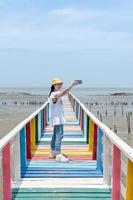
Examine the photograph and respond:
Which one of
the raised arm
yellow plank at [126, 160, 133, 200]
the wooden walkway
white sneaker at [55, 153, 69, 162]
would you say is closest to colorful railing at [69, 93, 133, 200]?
yellow plank at [126, 160, 133, 200]

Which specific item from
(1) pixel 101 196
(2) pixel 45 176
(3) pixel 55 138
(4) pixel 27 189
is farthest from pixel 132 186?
(3) pixel 55 138

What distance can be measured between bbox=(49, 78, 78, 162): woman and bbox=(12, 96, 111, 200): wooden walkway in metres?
0.19

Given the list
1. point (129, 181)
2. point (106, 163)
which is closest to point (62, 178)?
point (106, 163)

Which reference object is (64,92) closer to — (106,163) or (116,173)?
(106,163)

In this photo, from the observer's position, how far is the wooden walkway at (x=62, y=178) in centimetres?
712

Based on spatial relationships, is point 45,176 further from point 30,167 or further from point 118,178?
point 118,178

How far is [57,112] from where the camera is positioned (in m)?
9.61

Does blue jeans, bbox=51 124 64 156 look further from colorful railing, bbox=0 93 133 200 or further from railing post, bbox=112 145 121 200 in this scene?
railing post, bbox=112 145 121 200

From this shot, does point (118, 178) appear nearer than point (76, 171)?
Yes

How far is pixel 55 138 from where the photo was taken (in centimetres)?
985

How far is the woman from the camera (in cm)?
928

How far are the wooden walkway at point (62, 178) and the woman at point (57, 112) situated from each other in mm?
191

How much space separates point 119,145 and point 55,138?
408 cm

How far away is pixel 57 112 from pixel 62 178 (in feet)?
5.80
